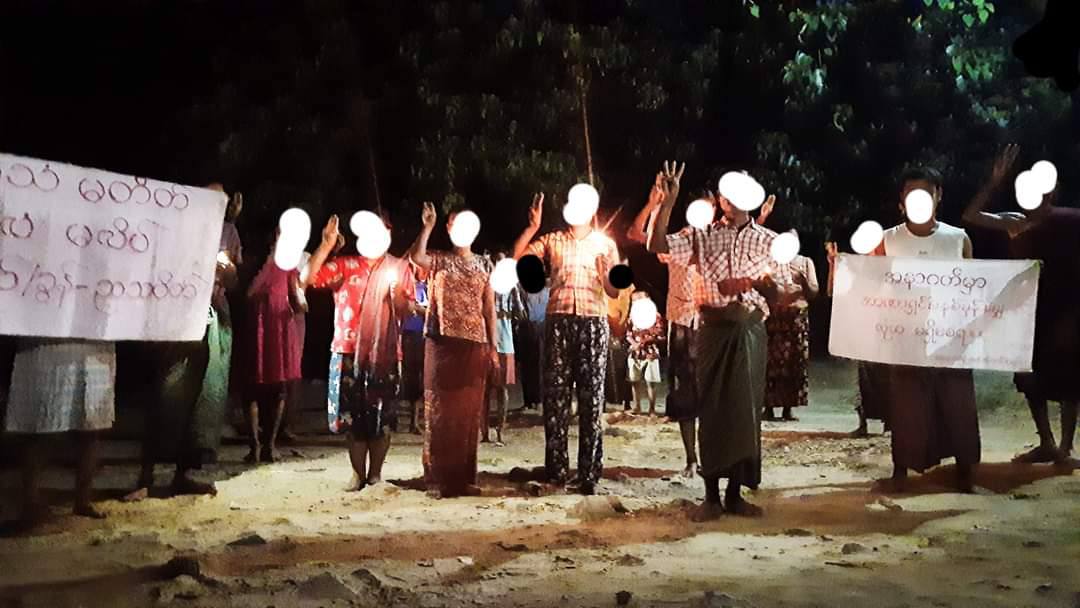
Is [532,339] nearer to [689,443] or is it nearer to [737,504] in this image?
[689,443]

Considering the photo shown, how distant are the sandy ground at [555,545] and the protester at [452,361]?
0.27 m

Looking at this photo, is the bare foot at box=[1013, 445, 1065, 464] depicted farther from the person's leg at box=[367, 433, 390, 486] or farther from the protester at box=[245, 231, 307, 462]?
the protester at box=[245, 231, 307, 462]

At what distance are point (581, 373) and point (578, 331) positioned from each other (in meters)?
0.28

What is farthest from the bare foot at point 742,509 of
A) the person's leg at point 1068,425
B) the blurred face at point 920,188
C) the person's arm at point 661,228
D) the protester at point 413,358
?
the protester at point 413,358

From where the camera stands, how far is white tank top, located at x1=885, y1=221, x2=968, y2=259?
265 inches

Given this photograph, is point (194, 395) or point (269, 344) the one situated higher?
point (269, 344)

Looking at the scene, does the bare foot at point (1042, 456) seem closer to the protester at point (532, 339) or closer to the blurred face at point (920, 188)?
the blurred face at point (920, 188)

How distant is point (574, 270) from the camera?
6.69 m

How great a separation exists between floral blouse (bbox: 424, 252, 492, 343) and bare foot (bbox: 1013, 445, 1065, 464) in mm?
4292

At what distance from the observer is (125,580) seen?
450 cm

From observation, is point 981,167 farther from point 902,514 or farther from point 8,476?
point 8,476

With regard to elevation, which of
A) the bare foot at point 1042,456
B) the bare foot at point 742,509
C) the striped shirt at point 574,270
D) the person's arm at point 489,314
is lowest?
the bare foot at point 742,509

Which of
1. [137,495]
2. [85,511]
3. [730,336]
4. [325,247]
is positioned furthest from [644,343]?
[85,511]

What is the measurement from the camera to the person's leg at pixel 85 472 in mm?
5672
